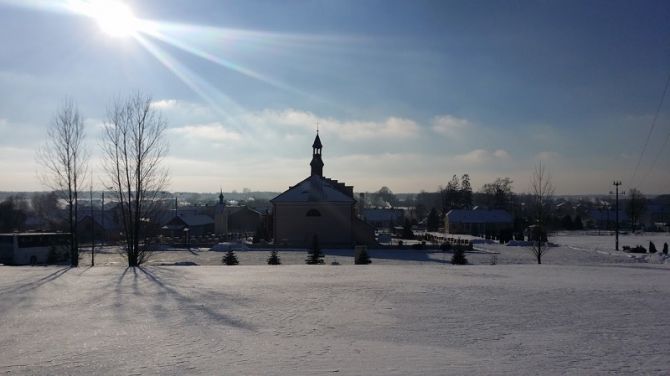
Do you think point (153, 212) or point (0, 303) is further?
point (153, 212)

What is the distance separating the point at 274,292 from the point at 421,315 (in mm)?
3992

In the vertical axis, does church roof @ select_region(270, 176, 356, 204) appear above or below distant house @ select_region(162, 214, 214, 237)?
above

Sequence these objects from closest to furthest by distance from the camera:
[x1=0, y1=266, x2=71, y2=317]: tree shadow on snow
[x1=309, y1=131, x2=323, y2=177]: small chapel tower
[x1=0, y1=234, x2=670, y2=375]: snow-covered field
Answer: 1. [x1=0, y1=234, x2=670, y2=375]: snow-covered field
2. [x1=0, y1=266, x2=71, y2=317]: tree shadow on snow
3. [x1=309, y1=131, x2=323, y2=177]: small chapel tower

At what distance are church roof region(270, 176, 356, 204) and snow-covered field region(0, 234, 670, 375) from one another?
33.5m

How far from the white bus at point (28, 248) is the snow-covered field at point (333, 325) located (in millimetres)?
20257

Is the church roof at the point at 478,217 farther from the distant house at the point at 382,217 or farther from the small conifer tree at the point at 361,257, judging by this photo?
the small conifer tree at the point at 361,257

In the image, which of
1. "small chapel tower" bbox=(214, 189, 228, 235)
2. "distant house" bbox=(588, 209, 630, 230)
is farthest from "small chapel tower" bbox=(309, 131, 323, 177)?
"distant house" bbox=(588, 209, 630, 230)

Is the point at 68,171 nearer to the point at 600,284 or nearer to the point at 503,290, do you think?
the point at 503,290

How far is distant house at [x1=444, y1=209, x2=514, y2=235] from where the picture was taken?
74000 mm

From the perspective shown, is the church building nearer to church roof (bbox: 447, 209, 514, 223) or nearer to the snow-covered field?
church roof (bbox: 447, 209, 514, 223)

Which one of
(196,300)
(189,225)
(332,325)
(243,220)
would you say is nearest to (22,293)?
(196,300)

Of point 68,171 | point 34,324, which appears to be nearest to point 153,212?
point 68,171

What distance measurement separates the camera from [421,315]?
10.0 metres

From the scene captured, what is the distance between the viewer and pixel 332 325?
30.1 ft
